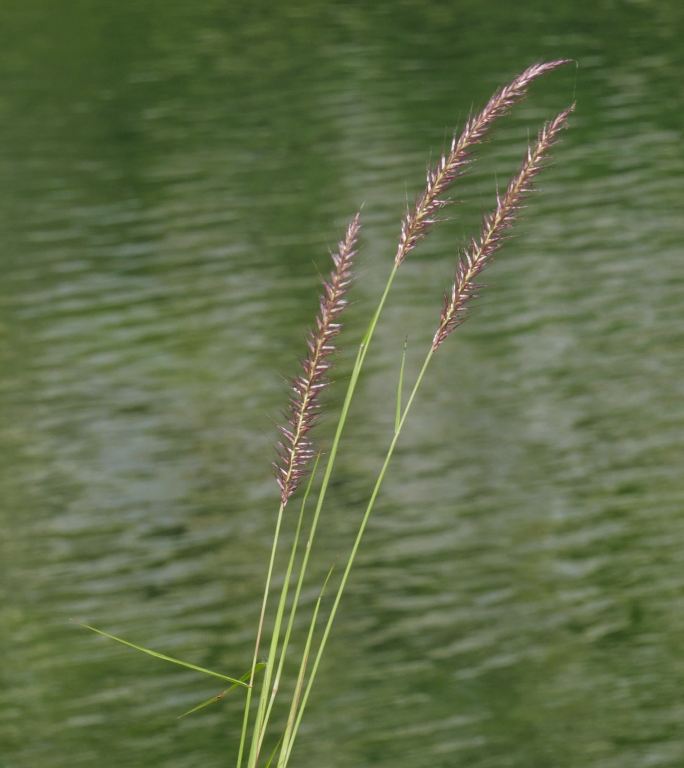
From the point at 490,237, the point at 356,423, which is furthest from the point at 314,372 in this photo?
the point at 356,423

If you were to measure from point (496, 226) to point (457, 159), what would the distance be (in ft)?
0.20

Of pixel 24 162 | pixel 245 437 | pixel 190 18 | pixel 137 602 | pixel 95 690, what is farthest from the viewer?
pixel 190 18

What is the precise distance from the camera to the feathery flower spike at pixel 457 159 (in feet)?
3.97

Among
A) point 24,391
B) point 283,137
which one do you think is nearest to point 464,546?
point 24,391

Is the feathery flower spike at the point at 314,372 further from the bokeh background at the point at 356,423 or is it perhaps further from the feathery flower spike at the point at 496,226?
the bokeh background at the point at 356,423

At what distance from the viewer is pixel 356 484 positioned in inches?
286

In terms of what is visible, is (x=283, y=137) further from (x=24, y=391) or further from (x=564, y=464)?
(x=564, y=464)

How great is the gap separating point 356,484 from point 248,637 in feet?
4.36

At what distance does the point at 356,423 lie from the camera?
790cm

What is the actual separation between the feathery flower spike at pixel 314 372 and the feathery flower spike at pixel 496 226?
0.31 feet

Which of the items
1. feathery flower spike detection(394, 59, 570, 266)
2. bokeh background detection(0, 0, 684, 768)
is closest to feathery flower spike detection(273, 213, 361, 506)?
feathery flower spike detection(394, 59, 570, 266)

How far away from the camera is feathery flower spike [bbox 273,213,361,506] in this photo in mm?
1189

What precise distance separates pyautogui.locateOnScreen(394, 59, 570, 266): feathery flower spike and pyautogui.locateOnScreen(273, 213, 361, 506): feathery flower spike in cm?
5

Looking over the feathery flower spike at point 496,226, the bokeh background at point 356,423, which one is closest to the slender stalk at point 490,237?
the feathery flower spike at point 496,226
